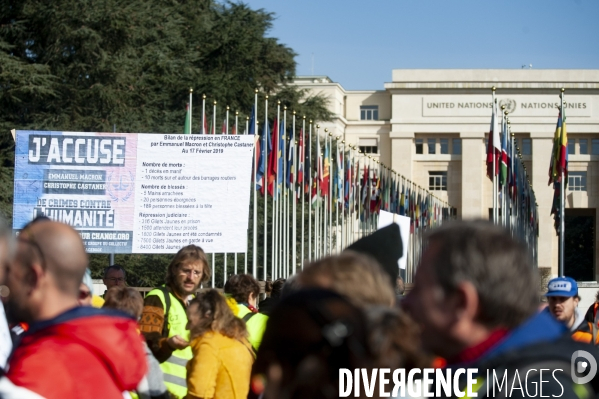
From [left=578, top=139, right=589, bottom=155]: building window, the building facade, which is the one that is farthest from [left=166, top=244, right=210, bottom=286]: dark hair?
[left=578, top=139, right=589, bottom=155]: building window

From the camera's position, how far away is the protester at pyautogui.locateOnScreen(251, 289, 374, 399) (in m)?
1.58

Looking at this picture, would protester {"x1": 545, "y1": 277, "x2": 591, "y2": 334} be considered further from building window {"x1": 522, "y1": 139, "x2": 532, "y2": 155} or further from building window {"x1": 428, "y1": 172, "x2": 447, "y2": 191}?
building window {"x1": 522, "y1": 139, "x2": 532, "y2": 155}

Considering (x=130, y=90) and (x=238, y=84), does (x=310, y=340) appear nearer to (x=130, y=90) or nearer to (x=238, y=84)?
(x=130, y=90)

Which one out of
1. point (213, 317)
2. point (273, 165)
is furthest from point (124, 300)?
→ point (273, 165)

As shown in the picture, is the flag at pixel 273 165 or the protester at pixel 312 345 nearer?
the protester at pixel 312 345

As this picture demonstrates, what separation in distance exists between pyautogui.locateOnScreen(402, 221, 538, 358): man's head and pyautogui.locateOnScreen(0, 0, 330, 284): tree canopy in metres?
23.3

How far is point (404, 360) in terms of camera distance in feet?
5.45

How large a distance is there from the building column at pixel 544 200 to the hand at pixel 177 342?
66300mm

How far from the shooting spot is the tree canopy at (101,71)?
2648 cm

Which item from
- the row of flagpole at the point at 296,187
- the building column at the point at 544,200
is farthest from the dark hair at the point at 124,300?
the building column at the point at 544,200

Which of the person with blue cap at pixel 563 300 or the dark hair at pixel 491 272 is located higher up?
the dark hair at pixel 491 272

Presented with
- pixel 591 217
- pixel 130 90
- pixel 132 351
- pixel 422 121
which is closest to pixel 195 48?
pixel 130 90

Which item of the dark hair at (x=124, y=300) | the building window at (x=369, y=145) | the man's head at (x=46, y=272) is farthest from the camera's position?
the building window at (x=369, y=145)

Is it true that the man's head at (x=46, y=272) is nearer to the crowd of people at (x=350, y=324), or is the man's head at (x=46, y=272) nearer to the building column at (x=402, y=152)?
the crowd of people at (x=350, y=324)
